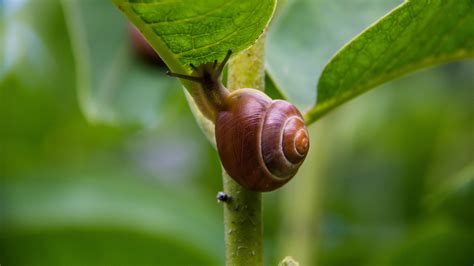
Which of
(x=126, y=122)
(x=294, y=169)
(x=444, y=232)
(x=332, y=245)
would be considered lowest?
(x=294, y=169)

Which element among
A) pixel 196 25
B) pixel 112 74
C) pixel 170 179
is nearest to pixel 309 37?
pixel 196 25

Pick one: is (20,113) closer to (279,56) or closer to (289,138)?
(279,56)

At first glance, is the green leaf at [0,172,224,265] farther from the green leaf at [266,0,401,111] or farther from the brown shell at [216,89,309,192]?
the brown shell at [216,89,309,192]

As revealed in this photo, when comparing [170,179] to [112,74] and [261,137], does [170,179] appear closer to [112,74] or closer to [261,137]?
[112,74]

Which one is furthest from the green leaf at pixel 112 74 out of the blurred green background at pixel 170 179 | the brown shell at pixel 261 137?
the brown shell at pixel 261 137

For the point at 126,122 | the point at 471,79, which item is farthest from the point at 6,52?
the point at 471,79
